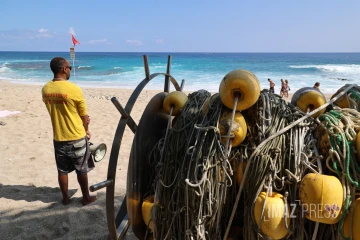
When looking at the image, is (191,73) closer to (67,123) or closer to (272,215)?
(67,123)

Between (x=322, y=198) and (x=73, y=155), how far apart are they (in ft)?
9.16

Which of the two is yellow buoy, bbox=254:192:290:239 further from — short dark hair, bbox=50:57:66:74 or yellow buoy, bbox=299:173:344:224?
short dark hair, bbox=50:57:66:74

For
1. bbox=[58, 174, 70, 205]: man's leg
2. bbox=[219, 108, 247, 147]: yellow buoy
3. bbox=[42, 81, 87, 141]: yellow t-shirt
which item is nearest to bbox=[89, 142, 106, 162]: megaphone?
bbox=[42, 81, 87, 141]: yellow t-shirt

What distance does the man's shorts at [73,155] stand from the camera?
3.54m

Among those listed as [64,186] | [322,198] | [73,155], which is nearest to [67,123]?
[73,155]

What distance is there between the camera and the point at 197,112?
2.28 meters

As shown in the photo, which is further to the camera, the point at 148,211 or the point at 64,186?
the point at 64,186

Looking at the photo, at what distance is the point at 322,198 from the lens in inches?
65.7

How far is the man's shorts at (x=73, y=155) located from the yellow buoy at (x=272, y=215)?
2.43 metres

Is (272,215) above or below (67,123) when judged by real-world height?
below

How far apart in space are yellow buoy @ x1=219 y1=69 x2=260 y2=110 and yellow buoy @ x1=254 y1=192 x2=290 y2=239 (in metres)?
0.59

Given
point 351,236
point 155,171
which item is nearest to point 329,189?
point 351,236

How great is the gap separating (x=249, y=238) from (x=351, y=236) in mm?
574

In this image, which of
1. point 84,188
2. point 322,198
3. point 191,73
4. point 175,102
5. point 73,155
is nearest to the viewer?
point 322,198
